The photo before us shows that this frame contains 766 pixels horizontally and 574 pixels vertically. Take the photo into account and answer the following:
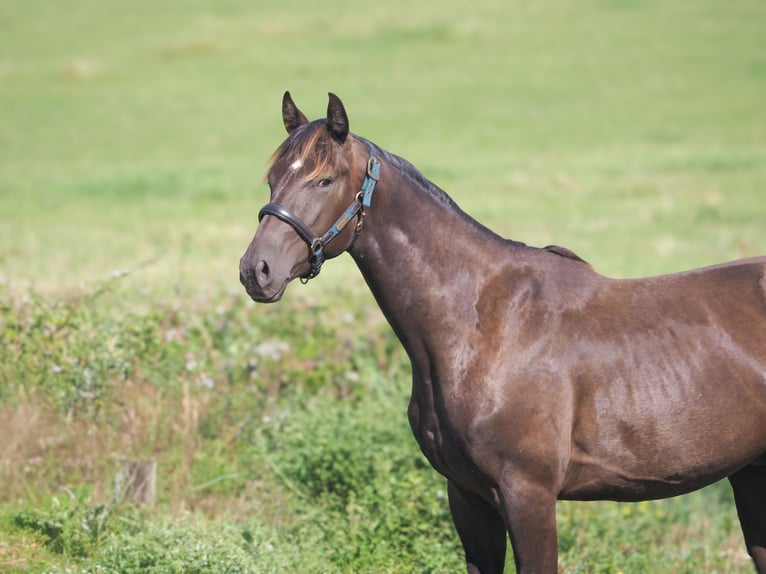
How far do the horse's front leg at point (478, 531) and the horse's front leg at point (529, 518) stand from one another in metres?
0.41

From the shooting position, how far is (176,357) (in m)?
8.34

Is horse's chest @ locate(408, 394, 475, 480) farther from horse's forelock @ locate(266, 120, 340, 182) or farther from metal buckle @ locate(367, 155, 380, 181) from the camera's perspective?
horse's forelock @ locate(266, 120, 340, 182)

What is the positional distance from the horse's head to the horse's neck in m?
0.13

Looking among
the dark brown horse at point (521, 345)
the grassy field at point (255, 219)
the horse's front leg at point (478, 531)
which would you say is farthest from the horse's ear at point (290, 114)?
the grassy field at point (255, 219)

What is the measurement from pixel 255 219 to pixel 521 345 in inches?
619

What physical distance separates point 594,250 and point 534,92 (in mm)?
20193

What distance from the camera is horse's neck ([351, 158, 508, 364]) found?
179 inches

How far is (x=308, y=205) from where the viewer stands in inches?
171

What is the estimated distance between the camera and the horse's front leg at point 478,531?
190 inches

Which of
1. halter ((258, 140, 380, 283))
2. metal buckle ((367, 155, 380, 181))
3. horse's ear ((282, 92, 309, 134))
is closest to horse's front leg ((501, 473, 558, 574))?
halter ((258, 140, 380, 283))

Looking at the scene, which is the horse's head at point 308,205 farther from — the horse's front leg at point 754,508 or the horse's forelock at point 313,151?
the horse's front leg at point 754,508

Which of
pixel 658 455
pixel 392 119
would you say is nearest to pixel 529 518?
pixel 658 455

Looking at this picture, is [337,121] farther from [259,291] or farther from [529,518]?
[529,518]

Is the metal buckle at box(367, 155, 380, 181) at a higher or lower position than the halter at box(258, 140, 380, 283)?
higher
